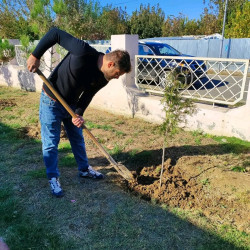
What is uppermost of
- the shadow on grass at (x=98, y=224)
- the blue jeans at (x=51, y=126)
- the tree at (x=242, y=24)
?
the tree at (x=242, y=24)

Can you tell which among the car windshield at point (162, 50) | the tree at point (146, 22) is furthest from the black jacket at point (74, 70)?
the tree at point (146, 22)

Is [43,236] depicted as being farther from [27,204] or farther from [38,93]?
[38,93]

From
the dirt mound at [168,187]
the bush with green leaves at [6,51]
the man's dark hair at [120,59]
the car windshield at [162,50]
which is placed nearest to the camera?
the man's dark hair at [120,59]

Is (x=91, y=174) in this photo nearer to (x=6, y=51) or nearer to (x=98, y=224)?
(x=98, y=224)

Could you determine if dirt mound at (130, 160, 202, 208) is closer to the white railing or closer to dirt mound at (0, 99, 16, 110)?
the white railing

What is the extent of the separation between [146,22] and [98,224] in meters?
27.0

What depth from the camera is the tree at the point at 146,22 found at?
86.1ft

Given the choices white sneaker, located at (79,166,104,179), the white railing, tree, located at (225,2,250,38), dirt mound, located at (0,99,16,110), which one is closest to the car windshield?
the white railing

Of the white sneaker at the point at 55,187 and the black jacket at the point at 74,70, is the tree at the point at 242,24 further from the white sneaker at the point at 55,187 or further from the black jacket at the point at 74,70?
the white sneaker at the point at 55,187

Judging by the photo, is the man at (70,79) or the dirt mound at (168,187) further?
the dirt mound at (168,187)

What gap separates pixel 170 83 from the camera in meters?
2.82

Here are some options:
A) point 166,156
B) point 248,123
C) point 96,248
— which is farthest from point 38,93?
point 96,248

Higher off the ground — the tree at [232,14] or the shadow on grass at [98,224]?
the tree at [232,14]

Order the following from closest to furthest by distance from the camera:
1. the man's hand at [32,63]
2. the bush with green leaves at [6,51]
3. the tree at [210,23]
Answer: the man's hand at [32,63], the bush with green leaves at [6,51], the tree at [210,23]
